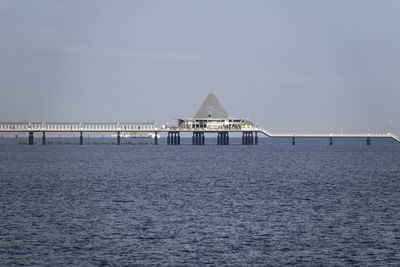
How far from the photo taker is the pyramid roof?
604 feet

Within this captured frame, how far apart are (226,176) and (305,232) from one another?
128 ft

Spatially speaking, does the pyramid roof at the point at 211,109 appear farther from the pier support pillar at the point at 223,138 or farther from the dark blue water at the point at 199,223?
the dark blue water at the point at 199,223

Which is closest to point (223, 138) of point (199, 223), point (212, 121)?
point (212, 121)

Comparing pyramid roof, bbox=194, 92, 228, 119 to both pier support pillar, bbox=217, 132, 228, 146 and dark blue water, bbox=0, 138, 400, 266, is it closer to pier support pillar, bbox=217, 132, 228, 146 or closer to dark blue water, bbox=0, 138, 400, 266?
pier support pillar, bbox=217, 132, 228, 146

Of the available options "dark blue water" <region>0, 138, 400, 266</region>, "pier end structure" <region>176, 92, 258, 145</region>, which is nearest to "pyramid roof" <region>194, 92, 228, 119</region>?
"pier end structure" <region>176, 92, 258, 145</region>

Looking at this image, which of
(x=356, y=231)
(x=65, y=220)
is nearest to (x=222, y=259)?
(x=356, y=231)

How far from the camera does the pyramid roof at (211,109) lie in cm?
18412

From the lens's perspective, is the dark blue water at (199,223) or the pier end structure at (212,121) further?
the pier end structure at (212,121)

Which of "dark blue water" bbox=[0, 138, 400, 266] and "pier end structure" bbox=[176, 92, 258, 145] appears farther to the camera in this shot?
"pier end structure" bbox=[176, 92, 258, 145]

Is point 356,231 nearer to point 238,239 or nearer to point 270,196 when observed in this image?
point 238,239

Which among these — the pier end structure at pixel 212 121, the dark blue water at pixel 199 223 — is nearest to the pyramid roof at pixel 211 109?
the pier end structure at pixel 212 121

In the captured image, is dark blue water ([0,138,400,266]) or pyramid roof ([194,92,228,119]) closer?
dark blue water ([0,138,400,266])

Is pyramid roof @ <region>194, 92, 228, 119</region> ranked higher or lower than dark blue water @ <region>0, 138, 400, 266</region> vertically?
higher

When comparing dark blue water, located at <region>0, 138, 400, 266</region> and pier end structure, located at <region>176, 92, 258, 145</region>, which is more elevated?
pier end structure, located at <region>176, 92, 258, 145</region>
